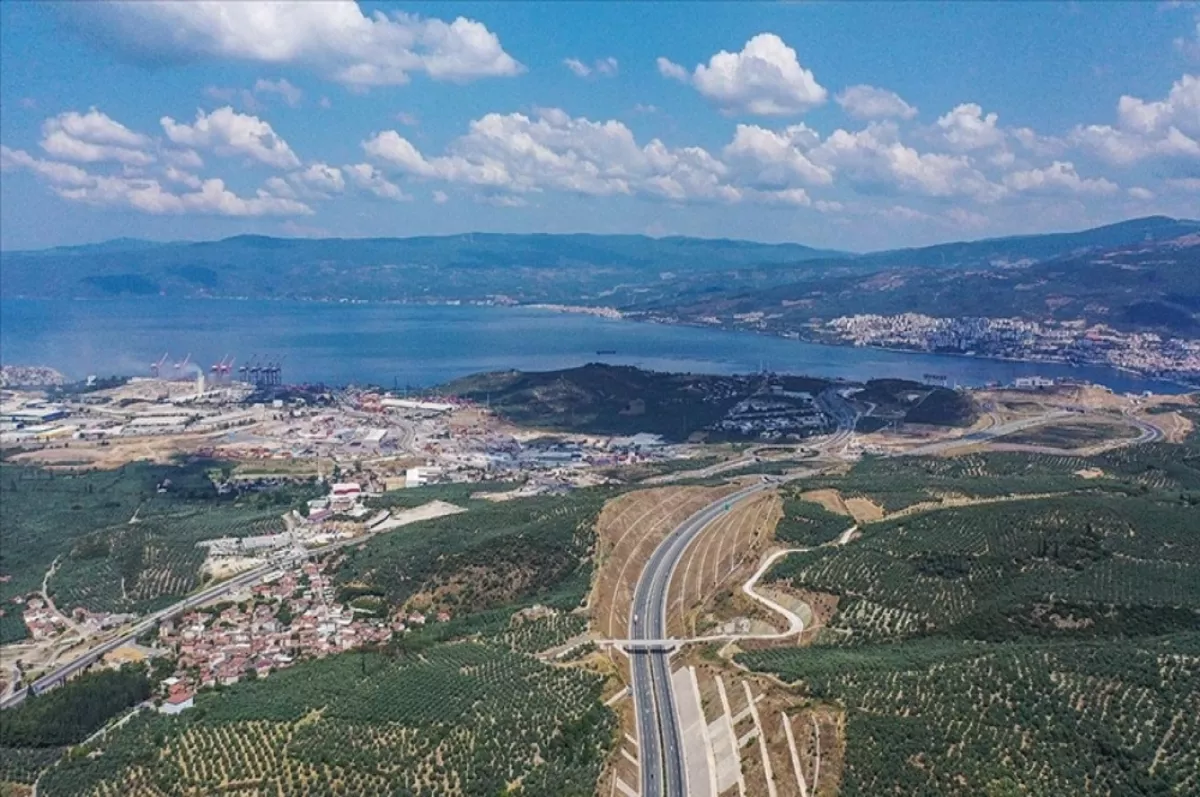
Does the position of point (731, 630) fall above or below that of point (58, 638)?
above

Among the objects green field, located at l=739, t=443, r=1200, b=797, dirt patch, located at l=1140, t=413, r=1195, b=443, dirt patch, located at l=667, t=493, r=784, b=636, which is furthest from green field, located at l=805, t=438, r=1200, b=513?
dirt patch, located at l=667, t=493, r=784, b=636

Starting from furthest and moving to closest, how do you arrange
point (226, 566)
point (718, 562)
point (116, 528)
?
point (116, 528)
point (226, 566)
point (718, 562)

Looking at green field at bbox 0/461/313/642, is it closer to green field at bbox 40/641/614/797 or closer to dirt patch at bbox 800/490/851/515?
green field at bbox 40/641/614/797

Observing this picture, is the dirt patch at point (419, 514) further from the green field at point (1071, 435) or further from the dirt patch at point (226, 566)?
the green field at point (1071, 435)

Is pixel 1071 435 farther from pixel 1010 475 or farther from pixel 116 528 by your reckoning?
pixel 116 528

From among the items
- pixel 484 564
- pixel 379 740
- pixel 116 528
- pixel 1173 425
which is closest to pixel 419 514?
pixel 484 564

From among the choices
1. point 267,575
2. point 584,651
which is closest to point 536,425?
point 267,575

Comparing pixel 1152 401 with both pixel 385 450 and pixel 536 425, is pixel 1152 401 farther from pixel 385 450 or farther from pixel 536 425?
pixel 385 450
